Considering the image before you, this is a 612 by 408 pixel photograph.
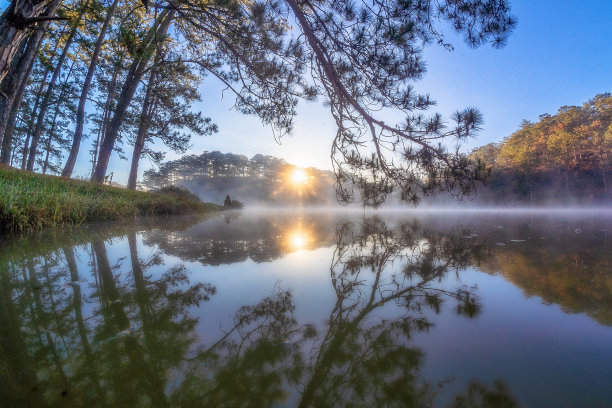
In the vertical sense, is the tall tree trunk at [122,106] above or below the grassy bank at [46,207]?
above

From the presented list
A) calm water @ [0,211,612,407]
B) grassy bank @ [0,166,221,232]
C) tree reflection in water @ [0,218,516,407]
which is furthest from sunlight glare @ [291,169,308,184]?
tree reflection in water @ [0,218,516,407]

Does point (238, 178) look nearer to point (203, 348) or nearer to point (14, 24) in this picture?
point (14, 24)

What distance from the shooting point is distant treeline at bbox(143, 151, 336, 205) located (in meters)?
42.8

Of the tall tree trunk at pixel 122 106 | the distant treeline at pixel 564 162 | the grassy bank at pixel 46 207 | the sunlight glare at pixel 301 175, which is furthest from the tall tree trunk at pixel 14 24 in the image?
the distant treeline at pixel 564 162

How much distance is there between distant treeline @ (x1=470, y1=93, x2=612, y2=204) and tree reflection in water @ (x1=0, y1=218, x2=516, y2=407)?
100ft

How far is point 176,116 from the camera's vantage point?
934cm

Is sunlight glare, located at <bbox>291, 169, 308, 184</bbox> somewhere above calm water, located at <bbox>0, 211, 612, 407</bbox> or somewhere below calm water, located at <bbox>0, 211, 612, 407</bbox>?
above

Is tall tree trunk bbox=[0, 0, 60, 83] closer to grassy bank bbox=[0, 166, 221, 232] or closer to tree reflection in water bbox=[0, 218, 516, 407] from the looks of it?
grassy bank bbox=[0, 166, 221, 232]

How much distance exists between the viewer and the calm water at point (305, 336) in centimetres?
57

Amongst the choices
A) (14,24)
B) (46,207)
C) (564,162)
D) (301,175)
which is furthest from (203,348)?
(564,162)

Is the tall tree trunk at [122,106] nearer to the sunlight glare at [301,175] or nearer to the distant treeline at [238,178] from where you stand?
the sunlight glare at [301,175]

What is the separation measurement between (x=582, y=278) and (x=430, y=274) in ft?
2.52

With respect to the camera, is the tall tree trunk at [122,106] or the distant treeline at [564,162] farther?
the distant treeline at [564,162]

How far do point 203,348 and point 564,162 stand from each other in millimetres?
37135
